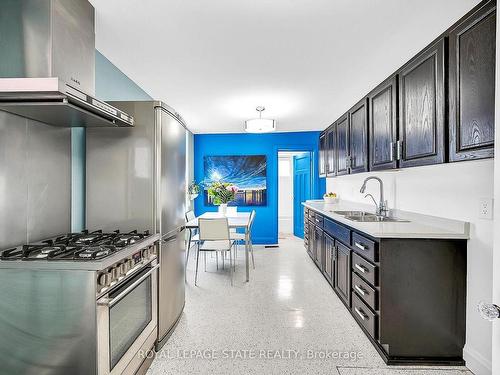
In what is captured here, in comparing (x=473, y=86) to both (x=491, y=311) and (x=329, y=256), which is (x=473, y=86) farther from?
(x=329, y=256)

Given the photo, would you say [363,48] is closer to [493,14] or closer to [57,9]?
[493,14]

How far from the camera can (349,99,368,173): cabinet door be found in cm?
304

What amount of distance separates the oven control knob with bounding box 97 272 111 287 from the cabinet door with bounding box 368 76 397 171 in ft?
7.49

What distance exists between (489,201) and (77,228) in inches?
112

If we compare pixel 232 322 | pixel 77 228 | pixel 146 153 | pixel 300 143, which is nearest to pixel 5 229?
pixel 77 228

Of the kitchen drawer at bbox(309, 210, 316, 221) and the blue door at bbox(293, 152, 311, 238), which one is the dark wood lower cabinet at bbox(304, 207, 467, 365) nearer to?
the kitchen drawer at bbox(309, 210, 316, 221)

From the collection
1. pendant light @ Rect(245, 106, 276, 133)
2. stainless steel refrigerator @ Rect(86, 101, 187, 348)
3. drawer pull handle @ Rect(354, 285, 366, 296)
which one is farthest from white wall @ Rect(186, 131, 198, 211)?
drawer pull handle @ Rect(354, 285, 366, 296)

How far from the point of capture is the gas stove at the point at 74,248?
4.56ft

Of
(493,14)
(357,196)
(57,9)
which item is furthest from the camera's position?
(357,196)

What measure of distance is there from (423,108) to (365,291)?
1.46 m

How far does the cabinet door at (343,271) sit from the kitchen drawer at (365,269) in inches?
5.5

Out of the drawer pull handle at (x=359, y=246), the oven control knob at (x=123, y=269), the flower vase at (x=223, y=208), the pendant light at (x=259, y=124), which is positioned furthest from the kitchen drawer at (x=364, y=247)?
the flower vase at (x=223, y=208)

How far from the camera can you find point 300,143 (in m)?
5.94

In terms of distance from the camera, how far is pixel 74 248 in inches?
61.0
